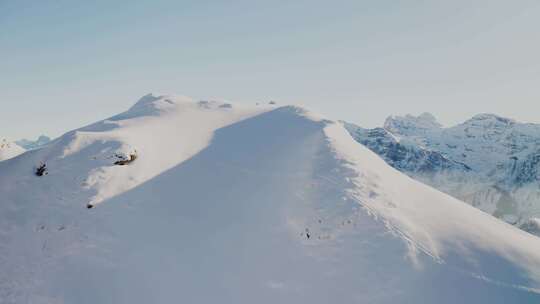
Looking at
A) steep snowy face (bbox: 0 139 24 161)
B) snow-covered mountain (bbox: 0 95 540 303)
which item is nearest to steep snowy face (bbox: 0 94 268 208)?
snow-covered mountain (bbox: 0 95 540 303)

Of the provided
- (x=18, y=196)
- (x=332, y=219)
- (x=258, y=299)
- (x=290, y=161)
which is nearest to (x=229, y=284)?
(x=258, y=299)

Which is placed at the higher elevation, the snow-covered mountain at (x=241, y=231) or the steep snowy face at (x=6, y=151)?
the snow-covered mountain at (x=241, y=231)

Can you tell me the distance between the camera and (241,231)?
14633mm

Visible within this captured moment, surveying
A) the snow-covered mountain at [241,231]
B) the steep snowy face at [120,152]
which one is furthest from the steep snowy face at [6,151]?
the snow-covered mountain at [241,231]

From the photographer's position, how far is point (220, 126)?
82.7 ft

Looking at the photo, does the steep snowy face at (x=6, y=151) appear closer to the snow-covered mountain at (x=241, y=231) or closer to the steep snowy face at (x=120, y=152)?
the steep snowy face at (x=120, y=152)

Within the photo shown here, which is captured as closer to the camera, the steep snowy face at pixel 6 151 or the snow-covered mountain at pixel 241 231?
the snow-covered mountain at pixel 241 231

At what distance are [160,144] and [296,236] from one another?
35.5ft

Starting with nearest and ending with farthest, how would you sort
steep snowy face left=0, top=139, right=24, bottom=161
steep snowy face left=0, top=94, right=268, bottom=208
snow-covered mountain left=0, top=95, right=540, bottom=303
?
snow-covered mountain left=0, top=95, right=540, bottom=303 → steep snowy face left=0, top=94, right=268, bottom=208 → steep snowy face left=0, top=139, right=24, bottom=161

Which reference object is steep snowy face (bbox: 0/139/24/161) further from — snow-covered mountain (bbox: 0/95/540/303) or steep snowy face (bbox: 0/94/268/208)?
snow-covered mountain (bbox: 0/95/540/303)

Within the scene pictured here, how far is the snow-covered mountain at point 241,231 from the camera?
12219mm

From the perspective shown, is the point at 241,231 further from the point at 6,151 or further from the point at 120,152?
the point at 6,151

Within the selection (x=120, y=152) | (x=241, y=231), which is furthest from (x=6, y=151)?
(x=241, y=231)

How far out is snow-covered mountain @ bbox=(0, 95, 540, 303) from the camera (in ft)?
40.1
